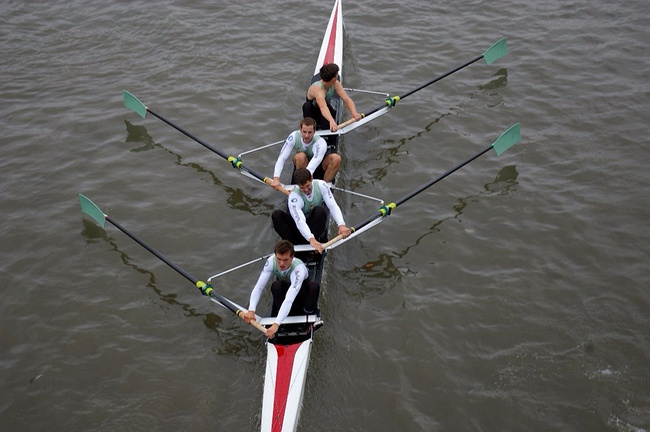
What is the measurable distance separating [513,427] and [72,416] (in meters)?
5.29

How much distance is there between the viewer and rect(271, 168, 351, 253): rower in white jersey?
348 inches

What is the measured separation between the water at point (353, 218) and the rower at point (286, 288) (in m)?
0.65

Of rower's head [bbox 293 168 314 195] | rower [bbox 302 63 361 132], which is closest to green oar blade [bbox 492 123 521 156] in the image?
rower [bbox 302 63 361 132]

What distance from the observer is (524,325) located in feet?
27.3

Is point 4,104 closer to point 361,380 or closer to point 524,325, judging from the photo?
point 361,380

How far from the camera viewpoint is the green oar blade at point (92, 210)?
31.6 feet

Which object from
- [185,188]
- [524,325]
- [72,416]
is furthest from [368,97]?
[72,416]

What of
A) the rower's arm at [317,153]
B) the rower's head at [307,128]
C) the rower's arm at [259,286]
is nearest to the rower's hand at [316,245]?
the rower's arm at [259,286]

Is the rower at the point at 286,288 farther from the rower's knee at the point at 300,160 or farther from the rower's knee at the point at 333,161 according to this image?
the rower's knee at the point at 333,161

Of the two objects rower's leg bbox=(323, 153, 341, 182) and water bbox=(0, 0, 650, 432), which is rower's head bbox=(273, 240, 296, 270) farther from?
rower's leg bbox=(323, 153, 341, 182)

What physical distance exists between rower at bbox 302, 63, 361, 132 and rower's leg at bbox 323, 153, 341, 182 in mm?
881

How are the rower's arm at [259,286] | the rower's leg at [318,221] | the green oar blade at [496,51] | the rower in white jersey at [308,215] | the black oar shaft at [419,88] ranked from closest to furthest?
the rower's arm at [259,286] → the rower in white jersey at [308,215] → the rower's leg at [318,221] → the black oar shaft at [419,88] → the green oar blade at [496,51]

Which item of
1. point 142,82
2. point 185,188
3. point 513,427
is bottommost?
point 513,427

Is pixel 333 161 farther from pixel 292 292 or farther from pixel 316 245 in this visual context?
pixel 292 292
